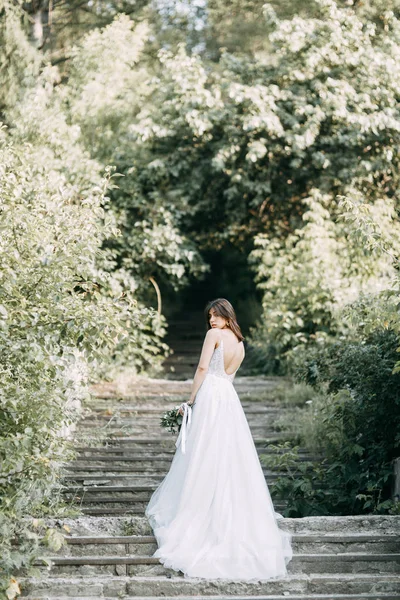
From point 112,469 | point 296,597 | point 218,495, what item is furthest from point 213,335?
point 112,469

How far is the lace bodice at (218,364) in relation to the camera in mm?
5406

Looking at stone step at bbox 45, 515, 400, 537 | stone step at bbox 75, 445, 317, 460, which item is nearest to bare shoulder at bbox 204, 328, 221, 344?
stone step at bbox 45, 515, 400, 537

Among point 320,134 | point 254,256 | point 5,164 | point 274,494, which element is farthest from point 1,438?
point 320,134

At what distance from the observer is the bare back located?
5.39 m

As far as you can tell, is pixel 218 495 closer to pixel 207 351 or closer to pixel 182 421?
pixel 182 421

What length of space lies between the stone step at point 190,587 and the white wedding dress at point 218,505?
7cm

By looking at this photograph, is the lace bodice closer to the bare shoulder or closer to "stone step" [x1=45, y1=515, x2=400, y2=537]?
the bare shoulder

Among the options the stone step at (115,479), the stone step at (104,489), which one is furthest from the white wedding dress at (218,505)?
the stone step at (115,479)

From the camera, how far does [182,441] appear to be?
5234 millimetres

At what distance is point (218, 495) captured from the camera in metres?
5.04

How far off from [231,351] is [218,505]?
1.12m

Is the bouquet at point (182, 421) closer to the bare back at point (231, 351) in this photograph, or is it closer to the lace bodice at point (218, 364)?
the lace bodice at point (218, 364)

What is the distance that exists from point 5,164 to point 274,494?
12.2 feet

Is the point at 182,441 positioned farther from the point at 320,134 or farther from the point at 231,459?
the point at 320,134
